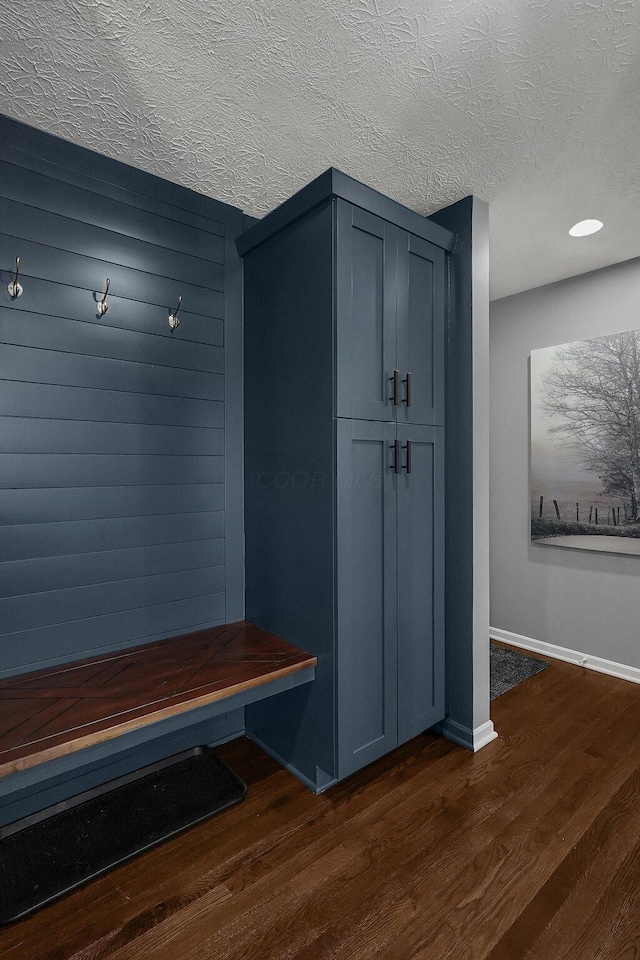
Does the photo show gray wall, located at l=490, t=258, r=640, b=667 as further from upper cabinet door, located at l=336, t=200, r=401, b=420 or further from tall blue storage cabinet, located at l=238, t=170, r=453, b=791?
upper cabinet door, located at l=336, t=200, r=401, b=420

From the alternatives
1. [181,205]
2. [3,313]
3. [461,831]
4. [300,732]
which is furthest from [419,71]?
[461,831]

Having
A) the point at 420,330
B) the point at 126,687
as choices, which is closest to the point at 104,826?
the point at 126,687

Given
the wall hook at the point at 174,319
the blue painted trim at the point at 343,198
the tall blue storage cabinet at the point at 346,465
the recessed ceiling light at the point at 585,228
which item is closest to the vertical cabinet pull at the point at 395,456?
the tall blue storage cabinet at the point at 346,465

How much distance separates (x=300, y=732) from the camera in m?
2.15

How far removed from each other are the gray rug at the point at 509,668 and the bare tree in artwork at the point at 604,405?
3.77 feet

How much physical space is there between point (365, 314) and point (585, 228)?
5.09 feet

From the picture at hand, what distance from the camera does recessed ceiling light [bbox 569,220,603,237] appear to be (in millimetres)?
2613

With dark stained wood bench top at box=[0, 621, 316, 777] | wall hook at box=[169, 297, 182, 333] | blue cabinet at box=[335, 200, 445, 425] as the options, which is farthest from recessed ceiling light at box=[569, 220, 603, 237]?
dark stained wood bench top at box=[0, 621, 316, 777]

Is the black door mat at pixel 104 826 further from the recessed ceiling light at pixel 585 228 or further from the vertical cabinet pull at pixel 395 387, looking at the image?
the recessed ceiling light at pixel 585 228

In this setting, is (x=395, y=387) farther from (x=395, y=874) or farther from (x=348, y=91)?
Answer: (x=395, y=874)

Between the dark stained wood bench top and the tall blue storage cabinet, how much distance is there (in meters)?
0.22

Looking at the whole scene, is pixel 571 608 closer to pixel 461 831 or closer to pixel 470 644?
pixel 470 644

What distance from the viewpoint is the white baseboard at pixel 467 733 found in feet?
7.81

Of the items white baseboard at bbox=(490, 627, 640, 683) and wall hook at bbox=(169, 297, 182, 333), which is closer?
wall hook at bbox=(169, 297, 182, 333)
